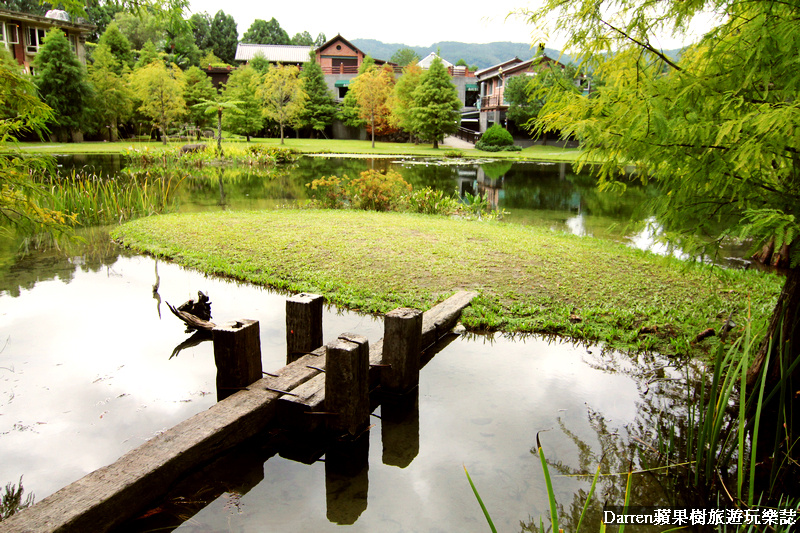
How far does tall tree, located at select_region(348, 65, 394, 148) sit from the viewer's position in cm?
4412

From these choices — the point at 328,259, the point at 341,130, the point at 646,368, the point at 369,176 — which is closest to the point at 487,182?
the point at 369,176

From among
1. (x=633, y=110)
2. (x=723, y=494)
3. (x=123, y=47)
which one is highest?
(x=123, y=47)

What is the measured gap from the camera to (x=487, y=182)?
2278 cm

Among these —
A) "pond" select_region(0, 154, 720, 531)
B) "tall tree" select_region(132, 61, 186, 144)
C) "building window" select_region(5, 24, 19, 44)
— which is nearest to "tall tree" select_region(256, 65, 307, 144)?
"tall tree" select_region(132, 61, 186, 144)

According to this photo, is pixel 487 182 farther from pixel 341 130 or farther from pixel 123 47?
pixel 123 47

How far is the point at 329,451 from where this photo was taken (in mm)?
3596

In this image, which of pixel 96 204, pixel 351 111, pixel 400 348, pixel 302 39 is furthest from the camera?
pixel 302 39

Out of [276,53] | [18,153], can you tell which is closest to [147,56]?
[276,53]

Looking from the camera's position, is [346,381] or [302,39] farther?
[302,39]

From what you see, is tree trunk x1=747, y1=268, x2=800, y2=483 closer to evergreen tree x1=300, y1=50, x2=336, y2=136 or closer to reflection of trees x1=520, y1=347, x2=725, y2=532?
reflection of trees x1=520, y1=347, x2=725, y2=532

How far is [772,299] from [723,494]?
4.08m

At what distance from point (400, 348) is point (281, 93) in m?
41.5

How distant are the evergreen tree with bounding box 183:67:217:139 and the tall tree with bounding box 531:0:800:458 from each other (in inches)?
1678

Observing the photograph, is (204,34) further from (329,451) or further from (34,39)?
(329,451)
